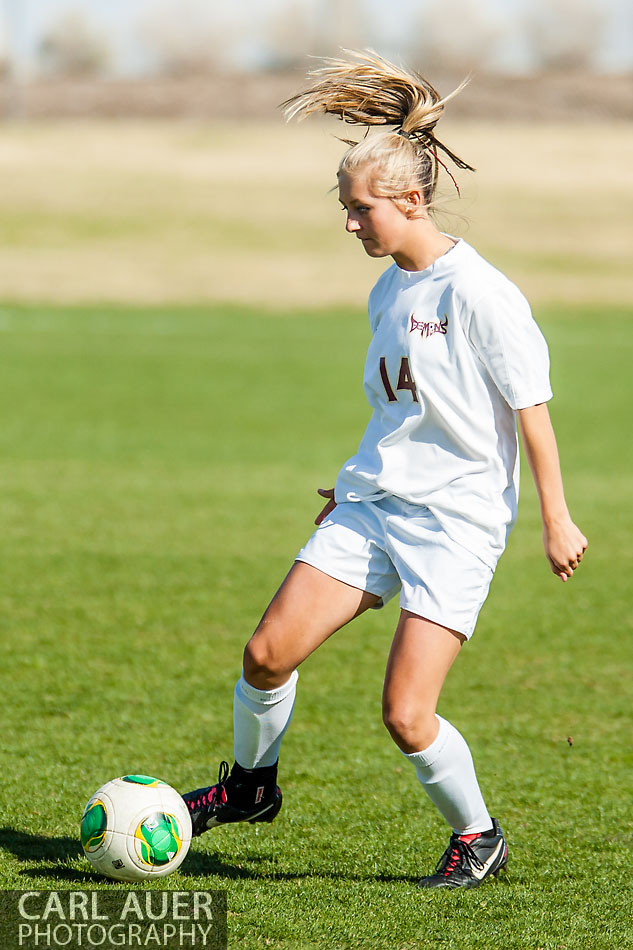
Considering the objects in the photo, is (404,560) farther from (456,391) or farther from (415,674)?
(456,391)

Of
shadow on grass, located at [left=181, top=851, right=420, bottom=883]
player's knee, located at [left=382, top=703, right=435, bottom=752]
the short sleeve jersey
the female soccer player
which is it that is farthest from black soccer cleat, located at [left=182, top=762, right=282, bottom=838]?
the short sleeve jersey

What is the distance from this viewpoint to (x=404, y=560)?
12.3ft

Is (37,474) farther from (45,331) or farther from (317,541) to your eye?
(45,331)

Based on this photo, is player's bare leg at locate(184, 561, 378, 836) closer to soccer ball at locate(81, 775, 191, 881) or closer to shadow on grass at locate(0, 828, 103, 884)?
soccer ball at locate(81, 775, 191, 881)

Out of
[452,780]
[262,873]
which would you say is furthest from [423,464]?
[262,873]

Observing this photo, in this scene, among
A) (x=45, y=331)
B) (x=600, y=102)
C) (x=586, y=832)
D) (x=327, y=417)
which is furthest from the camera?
(x=600, y=102)

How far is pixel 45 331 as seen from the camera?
21.6 m

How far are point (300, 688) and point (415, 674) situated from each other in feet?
8.34

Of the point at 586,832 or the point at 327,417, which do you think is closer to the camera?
the point at 586,832

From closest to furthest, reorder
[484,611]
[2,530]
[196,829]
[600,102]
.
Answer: [196,829] → [484,611] → [2,530] → [600,102]

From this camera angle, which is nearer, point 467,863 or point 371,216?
point 371,216

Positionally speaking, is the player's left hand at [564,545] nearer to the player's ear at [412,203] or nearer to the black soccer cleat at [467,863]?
the black soccer cleat at [467,863]

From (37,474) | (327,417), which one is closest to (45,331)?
(327,417)

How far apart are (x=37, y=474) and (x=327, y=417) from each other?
461cm
